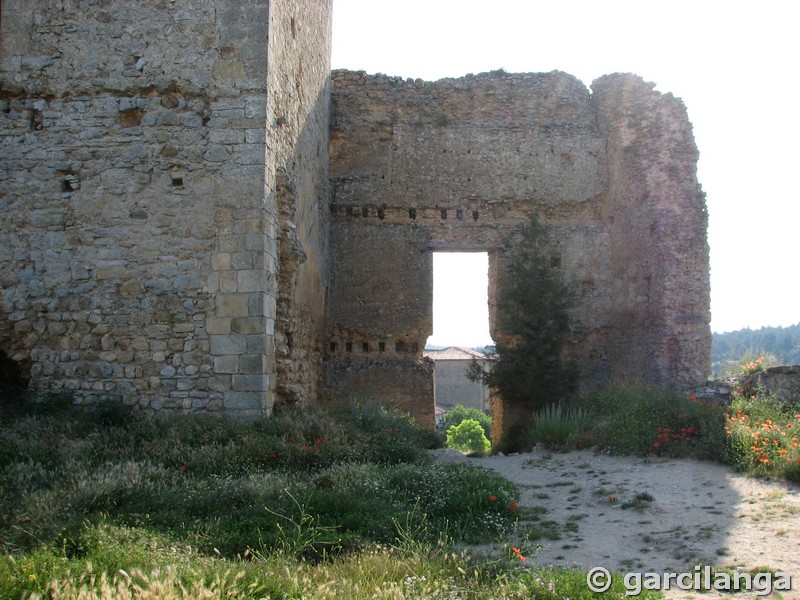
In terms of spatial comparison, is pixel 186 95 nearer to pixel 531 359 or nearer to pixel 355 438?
pixel 355 438

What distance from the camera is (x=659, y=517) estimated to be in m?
5.51

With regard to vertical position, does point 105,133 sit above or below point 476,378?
above

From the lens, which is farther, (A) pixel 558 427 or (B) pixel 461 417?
(B) pixel 461 417

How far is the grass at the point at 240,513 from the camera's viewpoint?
3.62 m

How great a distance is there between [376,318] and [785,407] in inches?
255

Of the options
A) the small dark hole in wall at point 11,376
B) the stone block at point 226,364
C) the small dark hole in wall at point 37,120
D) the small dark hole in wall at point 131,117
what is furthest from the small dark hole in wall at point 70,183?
the stone block at point 226,364

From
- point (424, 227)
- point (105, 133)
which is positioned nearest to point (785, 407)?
point (424, 227)

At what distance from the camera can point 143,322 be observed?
768 cm

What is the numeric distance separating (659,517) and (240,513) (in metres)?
3.32

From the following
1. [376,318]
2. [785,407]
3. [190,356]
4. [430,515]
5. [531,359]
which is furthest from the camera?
[376,318]

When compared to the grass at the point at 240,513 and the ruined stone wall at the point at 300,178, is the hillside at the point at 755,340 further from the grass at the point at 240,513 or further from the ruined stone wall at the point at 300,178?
the grass at the point at 240,513

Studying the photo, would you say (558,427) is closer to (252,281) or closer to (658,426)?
(658,426)

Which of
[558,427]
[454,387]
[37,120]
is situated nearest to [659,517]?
[558,427]

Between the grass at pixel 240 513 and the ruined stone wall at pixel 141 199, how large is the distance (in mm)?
684
